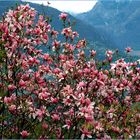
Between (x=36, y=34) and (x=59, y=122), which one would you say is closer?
(x=59, y=122)

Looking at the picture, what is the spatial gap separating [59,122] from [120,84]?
5.47ft

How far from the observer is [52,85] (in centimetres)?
1175

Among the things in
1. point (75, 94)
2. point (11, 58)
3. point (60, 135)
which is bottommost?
point (60, 135)

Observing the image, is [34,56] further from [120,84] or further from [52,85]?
[120,84]

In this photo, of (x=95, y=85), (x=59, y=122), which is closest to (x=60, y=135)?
(x=59, y=122)

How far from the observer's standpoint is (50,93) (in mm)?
10805

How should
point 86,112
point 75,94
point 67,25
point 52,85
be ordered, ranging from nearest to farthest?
point 86,112 → point 75,94 → point 52,85 → point 67,25

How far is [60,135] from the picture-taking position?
1012 cm

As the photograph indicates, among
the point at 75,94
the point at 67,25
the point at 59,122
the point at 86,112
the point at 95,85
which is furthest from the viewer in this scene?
the point at 67,25

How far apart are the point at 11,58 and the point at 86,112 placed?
2.88 m

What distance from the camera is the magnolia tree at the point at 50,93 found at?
927 cm

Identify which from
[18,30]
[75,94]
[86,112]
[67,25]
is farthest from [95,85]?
[67,25]

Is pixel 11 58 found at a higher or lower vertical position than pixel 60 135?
higher

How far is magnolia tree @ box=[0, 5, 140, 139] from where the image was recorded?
30.4 ft
